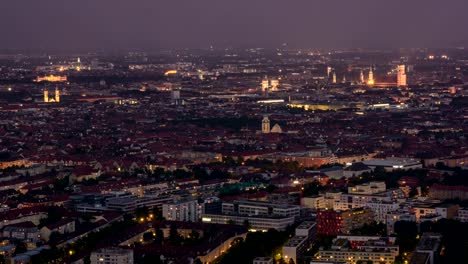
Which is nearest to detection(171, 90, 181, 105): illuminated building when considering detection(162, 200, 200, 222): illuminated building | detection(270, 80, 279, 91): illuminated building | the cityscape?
the cityscape

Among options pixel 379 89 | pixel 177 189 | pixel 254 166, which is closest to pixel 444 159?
pixel 254 166

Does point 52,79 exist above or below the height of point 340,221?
below

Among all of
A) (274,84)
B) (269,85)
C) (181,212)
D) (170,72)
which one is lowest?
(170,72)

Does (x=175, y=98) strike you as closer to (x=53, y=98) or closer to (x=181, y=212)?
(x=53, y=98)

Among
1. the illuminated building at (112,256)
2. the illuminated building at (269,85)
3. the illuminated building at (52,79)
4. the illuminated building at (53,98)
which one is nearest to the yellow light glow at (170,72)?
the illuminated building at (52,79)

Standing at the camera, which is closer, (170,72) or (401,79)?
(401,79)

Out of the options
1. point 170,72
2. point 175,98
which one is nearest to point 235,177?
point 175,98

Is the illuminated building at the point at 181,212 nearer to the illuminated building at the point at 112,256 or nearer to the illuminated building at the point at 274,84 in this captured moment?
the illuminated building at the point at 112,256

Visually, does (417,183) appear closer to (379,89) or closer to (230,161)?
(230,161)
